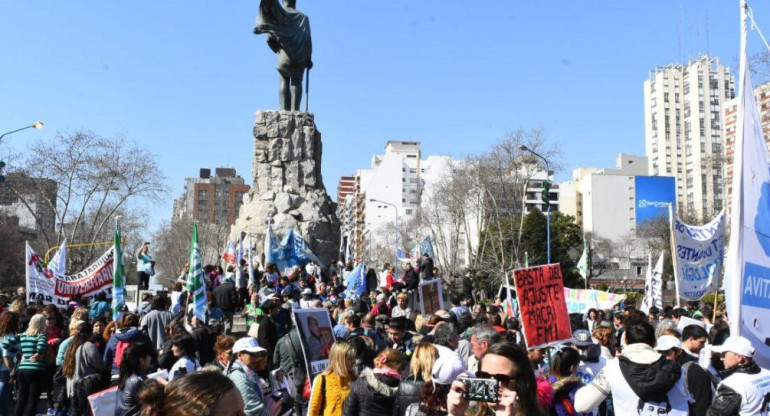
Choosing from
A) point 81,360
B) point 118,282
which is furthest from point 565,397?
point 118,282

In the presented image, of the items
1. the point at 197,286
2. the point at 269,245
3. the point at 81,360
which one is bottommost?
the point at 81,360

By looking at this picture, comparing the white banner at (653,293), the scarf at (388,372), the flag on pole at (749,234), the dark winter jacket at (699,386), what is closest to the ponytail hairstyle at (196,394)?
the scarf at (388,372)

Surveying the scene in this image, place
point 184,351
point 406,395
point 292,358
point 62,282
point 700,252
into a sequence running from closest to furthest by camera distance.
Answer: point 406,395, point 184,351, point 292,358, point 700,252, point 62,282

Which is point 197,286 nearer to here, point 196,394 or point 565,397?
point 565,397

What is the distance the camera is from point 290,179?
29.6 metres

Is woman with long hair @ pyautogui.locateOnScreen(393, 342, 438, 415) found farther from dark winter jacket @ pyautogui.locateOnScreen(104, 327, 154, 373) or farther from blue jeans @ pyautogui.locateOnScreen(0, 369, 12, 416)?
blue jeans @ pyautogui.locateOnScreen(0, 369, 12, 416)

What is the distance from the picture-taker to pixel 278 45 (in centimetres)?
2881

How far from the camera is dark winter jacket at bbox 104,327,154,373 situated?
7.86 meters

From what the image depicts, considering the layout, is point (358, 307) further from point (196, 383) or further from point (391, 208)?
point (391, 208)

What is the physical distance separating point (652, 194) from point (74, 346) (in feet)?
314

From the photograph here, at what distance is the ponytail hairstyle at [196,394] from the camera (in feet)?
8.73

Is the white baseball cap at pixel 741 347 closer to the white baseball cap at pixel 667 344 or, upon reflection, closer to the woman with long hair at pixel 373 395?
the white baseball cap at pixel 667 344

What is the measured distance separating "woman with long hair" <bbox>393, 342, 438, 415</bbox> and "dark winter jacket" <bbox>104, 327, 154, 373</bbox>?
3237 millimetres

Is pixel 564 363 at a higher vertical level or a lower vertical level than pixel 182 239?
lower
